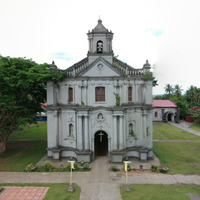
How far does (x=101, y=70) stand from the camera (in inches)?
805

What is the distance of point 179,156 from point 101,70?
15.9 meters

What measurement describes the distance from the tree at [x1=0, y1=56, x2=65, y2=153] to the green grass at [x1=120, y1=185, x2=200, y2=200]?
14.8 m

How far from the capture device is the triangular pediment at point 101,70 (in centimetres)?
2036

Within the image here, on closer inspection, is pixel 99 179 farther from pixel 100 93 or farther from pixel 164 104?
pixel 164 104

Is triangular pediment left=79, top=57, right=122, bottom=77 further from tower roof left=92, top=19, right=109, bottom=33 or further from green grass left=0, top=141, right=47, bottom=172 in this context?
green grass left=0, top=141, right=47, bottom=172

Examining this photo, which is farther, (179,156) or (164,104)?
(164,104)

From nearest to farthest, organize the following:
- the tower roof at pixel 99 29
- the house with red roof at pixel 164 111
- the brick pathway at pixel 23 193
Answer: the brick pathway at pixel 23 193
the tower roof at pixel 99 29
the house with red roof at pixel 164 111

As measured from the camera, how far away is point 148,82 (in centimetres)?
2120

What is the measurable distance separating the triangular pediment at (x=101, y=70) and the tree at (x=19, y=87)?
11.9ft

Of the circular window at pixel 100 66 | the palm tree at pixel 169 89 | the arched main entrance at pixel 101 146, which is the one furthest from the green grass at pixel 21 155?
the palm tree at pixel 169 89

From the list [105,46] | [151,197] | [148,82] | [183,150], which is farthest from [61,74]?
[183,150]

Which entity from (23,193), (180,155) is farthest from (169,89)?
(23,193)

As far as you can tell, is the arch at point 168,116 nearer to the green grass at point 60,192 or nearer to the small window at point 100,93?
the small window at point 100,93

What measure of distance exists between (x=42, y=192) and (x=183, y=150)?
20849 millimetres
